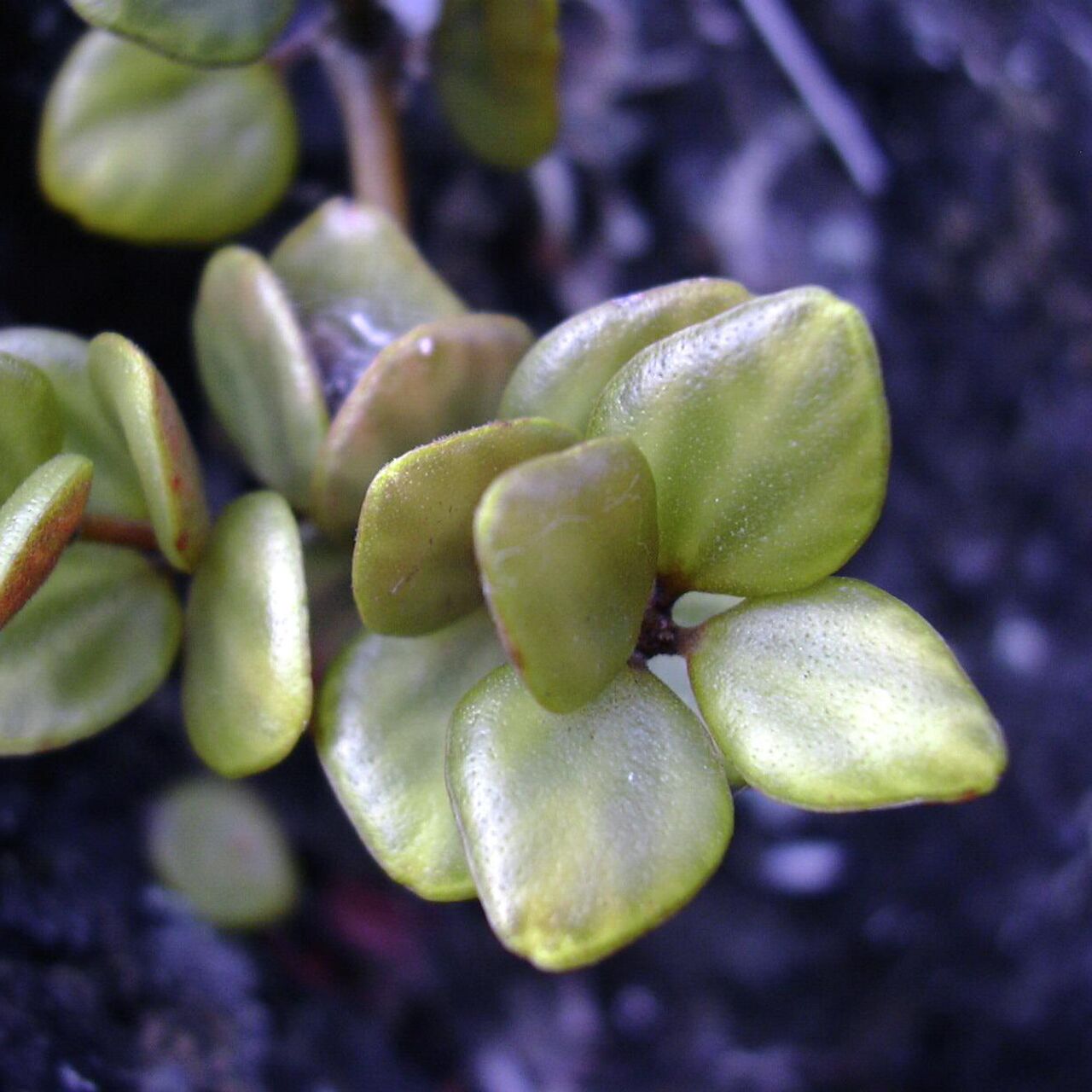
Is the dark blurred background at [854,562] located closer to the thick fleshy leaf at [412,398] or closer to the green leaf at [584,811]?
the thick fleshy leaf at [412,398]

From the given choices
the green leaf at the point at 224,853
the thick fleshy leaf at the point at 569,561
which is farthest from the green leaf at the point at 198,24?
the green leaf at the point at 224,853

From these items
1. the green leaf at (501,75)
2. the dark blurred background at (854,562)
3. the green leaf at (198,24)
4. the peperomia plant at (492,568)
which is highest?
the green leaf at (198,24)

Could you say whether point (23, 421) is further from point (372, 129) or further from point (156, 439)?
point (372, 129)

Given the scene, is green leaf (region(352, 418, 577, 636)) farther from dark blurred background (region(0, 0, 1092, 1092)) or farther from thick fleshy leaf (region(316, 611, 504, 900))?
dark blurred background (region(0, 0, 1092, 1092))

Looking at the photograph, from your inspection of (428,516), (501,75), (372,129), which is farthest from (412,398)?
(372,129)

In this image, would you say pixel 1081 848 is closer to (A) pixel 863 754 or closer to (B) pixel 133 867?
(A) pixel 863 754
